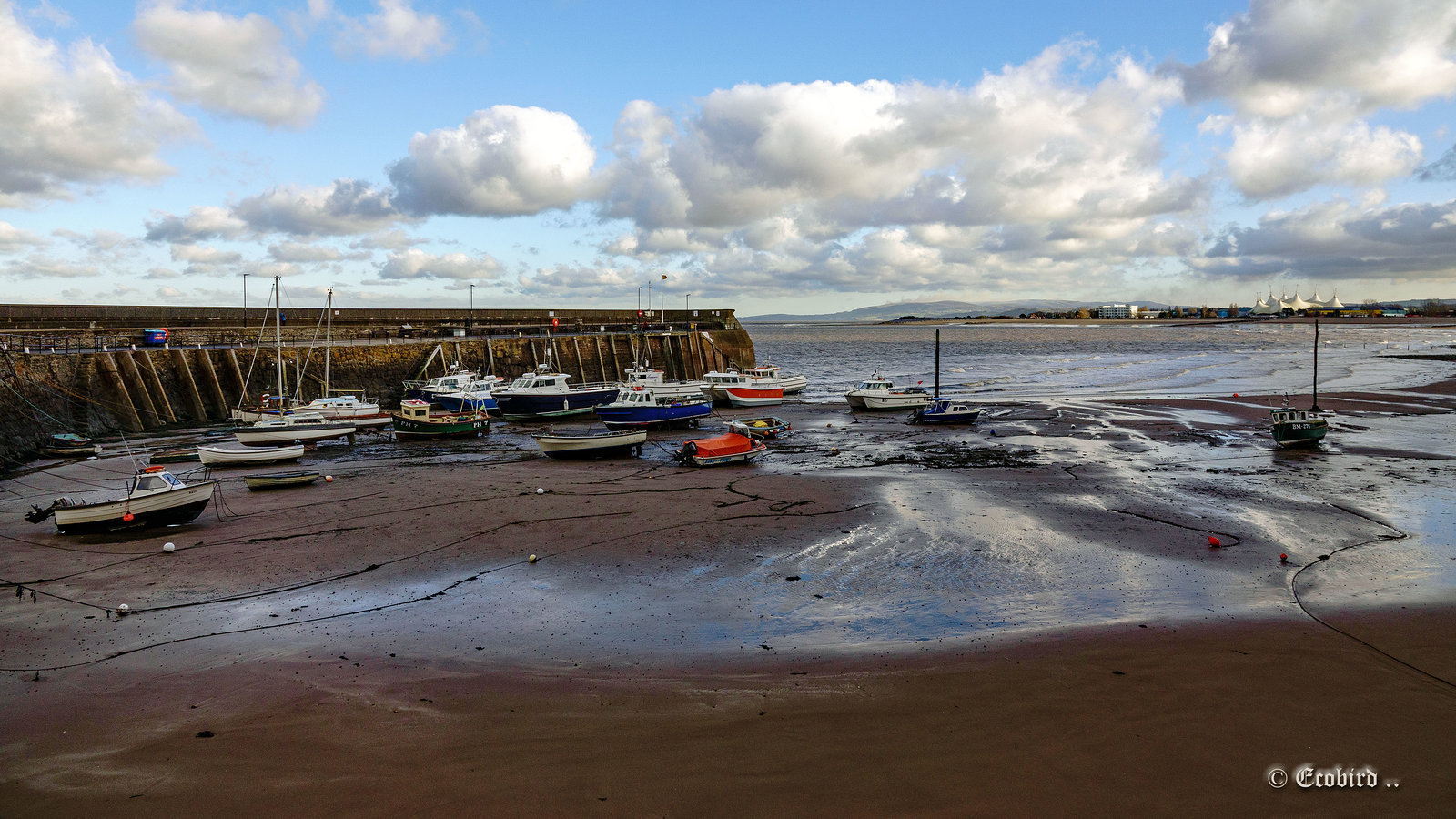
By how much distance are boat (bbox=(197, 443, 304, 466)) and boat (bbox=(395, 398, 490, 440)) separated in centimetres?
562

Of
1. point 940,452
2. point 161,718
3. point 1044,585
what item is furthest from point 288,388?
point 1044,585

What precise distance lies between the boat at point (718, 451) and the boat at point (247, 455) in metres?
13.7

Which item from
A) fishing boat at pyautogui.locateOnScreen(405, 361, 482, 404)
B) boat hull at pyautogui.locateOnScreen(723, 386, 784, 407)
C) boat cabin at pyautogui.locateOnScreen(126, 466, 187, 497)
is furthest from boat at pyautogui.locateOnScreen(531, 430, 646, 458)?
boat hull at pyautogui.locateOnScreen(723, 386, 784, 407)

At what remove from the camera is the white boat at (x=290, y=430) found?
2950 cm

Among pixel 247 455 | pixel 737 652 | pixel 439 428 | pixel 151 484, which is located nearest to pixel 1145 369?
pixel 439 428

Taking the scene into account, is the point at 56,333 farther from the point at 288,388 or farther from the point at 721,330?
the point at 721,330

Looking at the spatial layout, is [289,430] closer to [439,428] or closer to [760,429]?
[439,428]

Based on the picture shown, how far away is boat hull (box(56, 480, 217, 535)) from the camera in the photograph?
16.7 m

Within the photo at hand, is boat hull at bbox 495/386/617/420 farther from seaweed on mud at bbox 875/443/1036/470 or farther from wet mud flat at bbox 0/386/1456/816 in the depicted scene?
wet mud flat at bbox 0/386/1456/816

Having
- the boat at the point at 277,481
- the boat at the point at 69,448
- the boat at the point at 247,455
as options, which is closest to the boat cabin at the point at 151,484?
the boat at the point at 277,481

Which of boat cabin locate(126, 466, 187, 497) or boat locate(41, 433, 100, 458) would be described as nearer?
boat cabin locate(126, 466, 187, 497)

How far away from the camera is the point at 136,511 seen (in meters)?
17.0

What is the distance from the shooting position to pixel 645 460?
27.7 metres

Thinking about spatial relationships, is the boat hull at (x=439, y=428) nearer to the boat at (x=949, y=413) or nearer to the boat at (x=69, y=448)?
the boat at (x=69, y=448)
